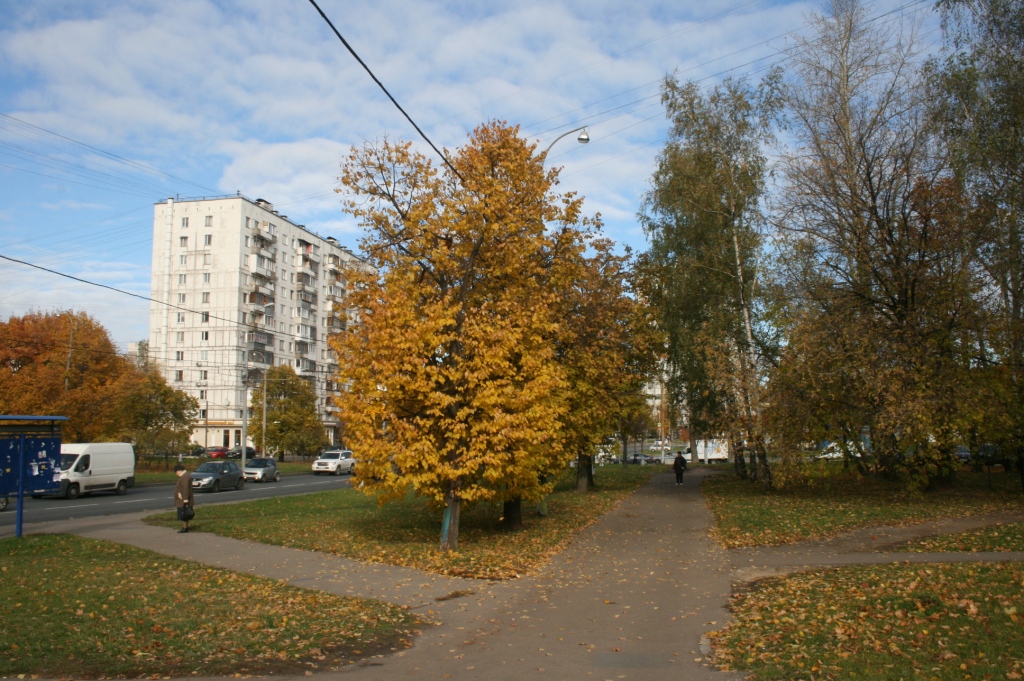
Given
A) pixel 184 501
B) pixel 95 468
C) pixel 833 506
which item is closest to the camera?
pixel 184 501

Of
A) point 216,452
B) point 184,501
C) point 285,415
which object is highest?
point 285,415

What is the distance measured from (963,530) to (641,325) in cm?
1474

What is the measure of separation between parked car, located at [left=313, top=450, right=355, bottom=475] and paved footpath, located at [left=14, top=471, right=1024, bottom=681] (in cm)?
3274

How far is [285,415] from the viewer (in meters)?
62.2

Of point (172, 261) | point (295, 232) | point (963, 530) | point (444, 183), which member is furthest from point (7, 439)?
point (295, 232)

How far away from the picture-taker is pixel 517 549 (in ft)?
48.4

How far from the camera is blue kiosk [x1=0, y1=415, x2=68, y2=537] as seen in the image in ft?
50.1

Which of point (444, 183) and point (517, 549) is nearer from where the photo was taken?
point (517, 549)

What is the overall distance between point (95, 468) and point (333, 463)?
2178 centimetres

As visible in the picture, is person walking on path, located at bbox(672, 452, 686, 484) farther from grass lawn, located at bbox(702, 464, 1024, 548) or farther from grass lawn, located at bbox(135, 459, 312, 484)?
grass lawn, located at bbox(135, 459, 312, 484)

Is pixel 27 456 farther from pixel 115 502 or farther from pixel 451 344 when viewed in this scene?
pixel 115 502

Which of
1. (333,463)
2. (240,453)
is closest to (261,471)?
(333,463)

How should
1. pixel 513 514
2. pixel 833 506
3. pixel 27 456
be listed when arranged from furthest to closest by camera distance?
pixel 833 506 → pixel 513 514 → pixel 27 456

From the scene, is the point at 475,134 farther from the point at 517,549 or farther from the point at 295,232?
the point at 295,232
